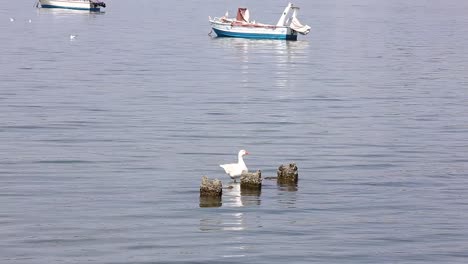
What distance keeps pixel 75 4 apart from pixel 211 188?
431 feet

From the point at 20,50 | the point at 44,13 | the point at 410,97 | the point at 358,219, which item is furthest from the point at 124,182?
the point at 44,13

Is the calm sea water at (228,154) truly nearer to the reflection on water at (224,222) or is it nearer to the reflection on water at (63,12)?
the reflection on water at (224,222)

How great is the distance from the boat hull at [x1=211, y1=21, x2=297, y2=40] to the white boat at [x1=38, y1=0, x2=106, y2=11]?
166ft

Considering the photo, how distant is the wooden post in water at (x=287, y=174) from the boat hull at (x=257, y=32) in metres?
76.1

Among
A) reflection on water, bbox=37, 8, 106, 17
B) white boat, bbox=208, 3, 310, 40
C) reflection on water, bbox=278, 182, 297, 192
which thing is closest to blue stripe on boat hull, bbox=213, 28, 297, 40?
white boat, bbox=208, 3, 310, 40

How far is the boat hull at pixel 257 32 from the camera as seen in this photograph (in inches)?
4412

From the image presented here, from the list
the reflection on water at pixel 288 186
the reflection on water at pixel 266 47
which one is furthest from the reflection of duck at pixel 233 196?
the reflection on water at pixel 266 47

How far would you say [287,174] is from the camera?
36.2m

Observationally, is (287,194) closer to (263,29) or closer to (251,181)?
(251,181)

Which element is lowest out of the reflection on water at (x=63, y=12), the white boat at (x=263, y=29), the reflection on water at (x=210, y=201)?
the reflection on water at (x=210, y=201)

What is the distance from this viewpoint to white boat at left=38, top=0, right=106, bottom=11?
16062 centimetres

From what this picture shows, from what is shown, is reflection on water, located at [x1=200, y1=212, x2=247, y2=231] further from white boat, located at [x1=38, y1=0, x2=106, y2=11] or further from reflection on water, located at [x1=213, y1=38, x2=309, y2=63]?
white boat, located at [x1=38, y1=0, x2=106, y2=11]

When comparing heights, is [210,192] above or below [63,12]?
below

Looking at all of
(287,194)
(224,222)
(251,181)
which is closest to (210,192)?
(251,181)
